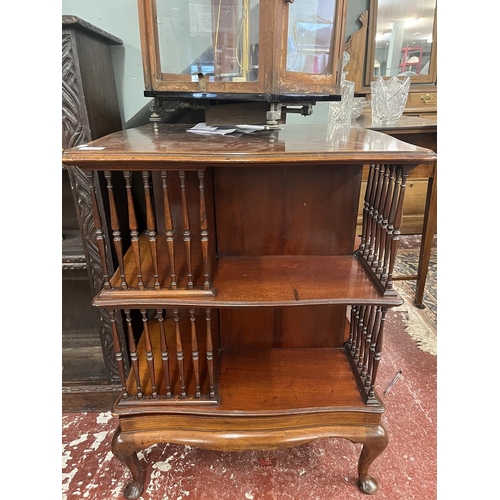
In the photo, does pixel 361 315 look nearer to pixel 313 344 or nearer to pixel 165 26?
pixel 313 344

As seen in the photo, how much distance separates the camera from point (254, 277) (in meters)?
1.01

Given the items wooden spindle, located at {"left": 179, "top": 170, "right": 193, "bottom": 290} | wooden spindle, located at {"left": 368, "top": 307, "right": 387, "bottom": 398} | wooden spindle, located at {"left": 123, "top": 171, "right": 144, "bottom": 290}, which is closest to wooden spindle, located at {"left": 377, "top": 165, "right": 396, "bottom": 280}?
wooden spindle, located at {"left": 368, "top": 307, "right": 387, "bottom": 398}

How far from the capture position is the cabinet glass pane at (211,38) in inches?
34.5

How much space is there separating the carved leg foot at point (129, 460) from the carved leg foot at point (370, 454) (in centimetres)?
63

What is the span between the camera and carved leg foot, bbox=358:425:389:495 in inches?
39.9

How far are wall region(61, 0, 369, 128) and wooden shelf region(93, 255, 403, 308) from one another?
2.03 ft

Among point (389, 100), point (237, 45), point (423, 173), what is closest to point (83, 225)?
point (237, 45)

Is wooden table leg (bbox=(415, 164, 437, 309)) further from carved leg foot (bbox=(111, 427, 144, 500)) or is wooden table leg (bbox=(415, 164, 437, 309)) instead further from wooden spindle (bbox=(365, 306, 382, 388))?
carved leg foot (bbox=(111, 427, 144, 500))

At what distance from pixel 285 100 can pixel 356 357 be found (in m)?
0.79

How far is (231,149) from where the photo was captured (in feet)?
2.66

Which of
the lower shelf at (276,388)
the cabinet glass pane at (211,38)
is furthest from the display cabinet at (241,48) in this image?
the lower shelf at (276,388)

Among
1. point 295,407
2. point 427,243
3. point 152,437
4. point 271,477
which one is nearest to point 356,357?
point 295,407

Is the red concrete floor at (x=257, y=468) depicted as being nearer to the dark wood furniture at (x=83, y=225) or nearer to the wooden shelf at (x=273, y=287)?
the dark wood furniture at (x=83, y=225)

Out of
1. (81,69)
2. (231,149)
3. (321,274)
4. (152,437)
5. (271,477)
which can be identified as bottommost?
(271,477)
